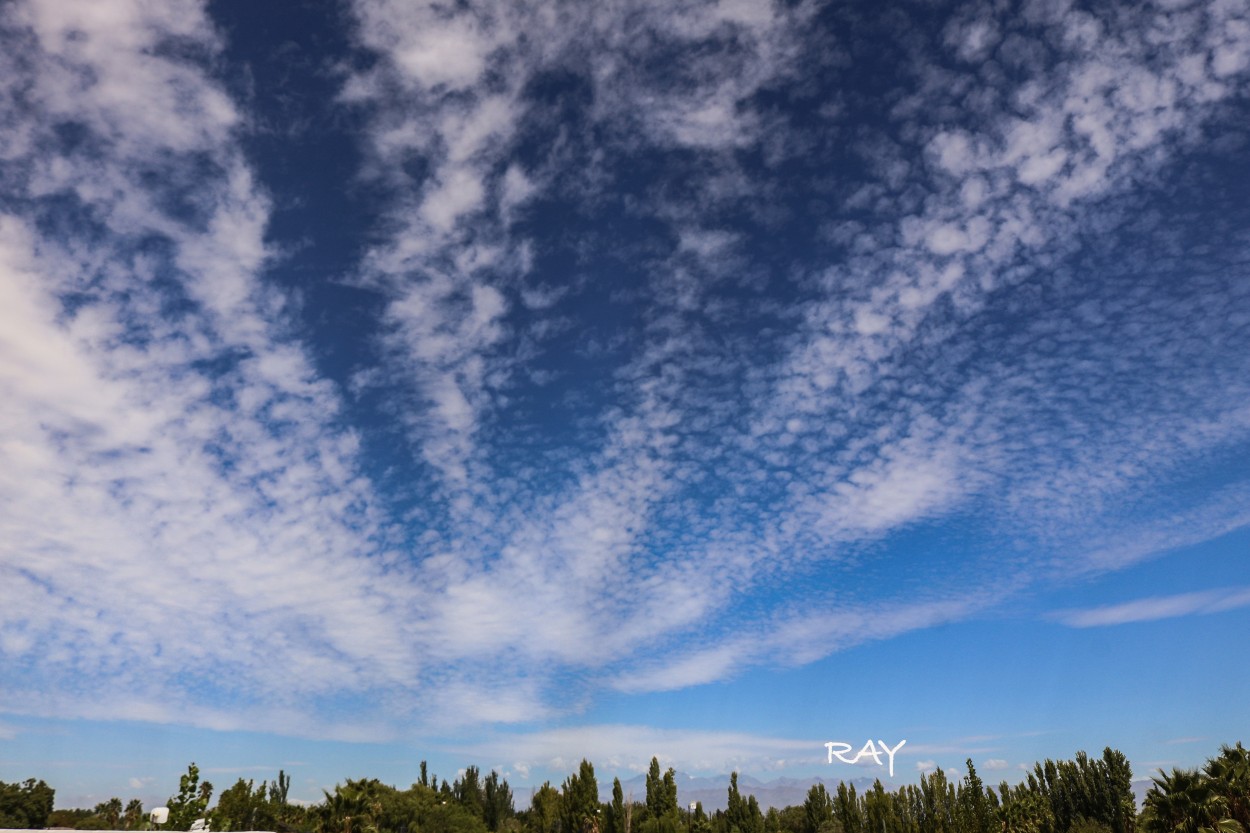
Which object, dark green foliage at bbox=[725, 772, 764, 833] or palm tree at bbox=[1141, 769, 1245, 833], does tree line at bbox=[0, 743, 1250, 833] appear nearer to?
dark green foliage at bbox=[725, 772, 764, 833]

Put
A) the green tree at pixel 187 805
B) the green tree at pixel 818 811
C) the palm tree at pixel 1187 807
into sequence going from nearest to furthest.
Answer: the palm tree at pixel 1187 807, the green tree at pixel 187 805, the green tree at pixel 818 811

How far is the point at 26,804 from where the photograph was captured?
9256cm

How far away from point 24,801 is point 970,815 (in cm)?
12106

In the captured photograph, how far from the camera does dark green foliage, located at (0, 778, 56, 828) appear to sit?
88750 millimetres

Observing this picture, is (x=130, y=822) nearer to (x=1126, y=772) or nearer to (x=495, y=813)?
(x=495, y=813)

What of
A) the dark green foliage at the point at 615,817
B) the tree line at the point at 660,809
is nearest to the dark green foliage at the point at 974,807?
the tree line at the point at 660,809

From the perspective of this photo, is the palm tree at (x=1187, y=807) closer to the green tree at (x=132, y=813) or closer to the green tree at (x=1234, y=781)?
the green tree at (x=1234, y=781)

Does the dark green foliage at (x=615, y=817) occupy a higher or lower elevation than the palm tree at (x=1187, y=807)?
lower

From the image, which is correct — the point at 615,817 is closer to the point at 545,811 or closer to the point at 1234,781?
the point at 545,811

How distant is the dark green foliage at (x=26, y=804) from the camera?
88750 millimetres

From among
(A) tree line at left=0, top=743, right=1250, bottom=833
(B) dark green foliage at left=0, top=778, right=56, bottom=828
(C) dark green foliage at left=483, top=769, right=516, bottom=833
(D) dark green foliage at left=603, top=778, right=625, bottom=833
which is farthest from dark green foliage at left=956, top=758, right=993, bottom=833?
(B) dark green foliage at left=0, top=778, right=56, bottom=828

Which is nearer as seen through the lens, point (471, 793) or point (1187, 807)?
point (1187, 807)

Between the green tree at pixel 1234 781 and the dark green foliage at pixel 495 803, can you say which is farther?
the dark green foliage at pixel 495 803

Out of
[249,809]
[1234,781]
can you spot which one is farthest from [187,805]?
[1234,781]
